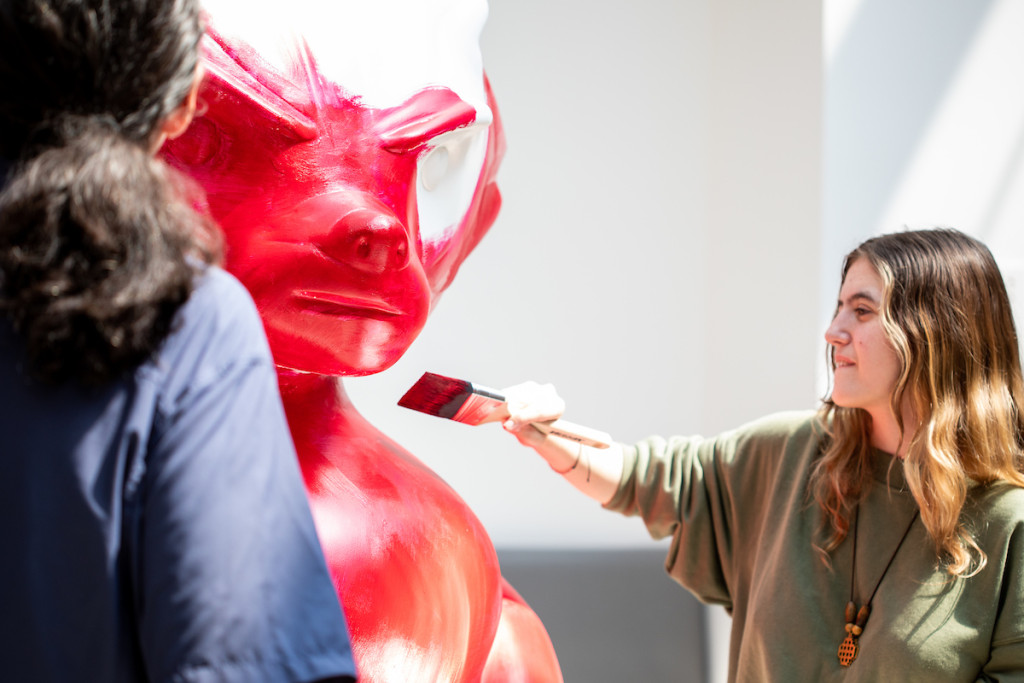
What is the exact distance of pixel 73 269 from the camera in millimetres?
520

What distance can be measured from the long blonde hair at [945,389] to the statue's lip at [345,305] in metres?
0.70

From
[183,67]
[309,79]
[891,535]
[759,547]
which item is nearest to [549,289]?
[759,547]

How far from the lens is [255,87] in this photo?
789 millimetres

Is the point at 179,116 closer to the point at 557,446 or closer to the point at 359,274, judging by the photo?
the point at 359,274

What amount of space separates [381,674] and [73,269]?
0.51 m

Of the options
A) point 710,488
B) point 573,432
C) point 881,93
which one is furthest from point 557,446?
point 881,93

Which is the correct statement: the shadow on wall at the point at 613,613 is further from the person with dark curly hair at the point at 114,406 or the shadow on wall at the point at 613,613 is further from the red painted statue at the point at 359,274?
the person with dark curly hair at the point at 114,406

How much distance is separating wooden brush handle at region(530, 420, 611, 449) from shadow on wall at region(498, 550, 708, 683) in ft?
2.07

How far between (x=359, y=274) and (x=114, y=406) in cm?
31

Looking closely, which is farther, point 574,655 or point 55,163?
point 574,655

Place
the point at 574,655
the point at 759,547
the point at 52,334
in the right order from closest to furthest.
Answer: the point at 52,334, the point at 759,547, the point at 574,655

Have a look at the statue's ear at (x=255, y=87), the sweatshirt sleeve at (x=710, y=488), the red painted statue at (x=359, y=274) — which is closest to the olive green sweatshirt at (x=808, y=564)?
the sweatshirt sleeve at (x=710, y=488)

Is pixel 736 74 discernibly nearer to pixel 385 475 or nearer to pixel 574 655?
pixel 574 655

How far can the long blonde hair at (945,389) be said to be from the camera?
3.96 ft
